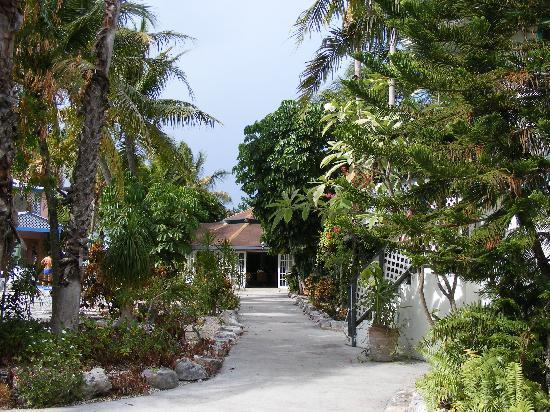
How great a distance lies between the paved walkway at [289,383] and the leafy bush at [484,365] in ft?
4.91

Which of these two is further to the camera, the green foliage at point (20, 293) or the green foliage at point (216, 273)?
the green foliage at point (216, 273)

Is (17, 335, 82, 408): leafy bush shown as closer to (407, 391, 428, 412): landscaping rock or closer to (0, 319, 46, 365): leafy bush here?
(0, 319, 46, 365): leafy bush

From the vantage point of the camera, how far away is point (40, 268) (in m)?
9.68

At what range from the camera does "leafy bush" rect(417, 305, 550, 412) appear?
434 centimetres

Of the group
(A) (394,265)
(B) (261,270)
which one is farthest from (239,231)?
(A) (394,265)

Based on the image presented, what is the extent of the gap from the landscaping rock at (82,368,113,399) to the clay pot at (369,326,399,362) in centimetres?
435

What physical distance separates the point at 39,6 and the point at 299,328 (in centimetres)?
934

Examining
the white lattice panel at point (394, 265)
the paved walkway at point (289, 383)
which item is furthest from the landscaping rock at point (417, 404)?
the white lattice panel at point (394, 265)

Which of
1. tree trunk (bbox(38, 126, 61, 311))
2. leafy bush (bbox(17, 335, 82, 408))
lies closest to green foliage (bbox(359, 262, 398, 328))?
leafy bush (bbox(17, 335, 82, 408))

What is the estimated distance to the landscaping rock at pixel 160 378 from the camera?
286 inches

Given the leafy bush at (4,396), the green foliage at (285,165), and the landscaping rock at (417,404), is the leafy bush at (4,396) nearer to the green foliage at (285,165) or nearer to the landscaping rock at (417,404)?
the landscaping rock at (417,404)

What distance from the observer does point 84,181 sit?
916 centimetres

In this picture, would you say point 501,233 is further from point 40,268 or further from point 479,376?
point 40,268

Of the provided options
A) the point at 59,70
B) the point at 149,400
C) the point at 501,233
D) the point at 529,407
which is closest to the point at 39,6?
the point at 59,70
